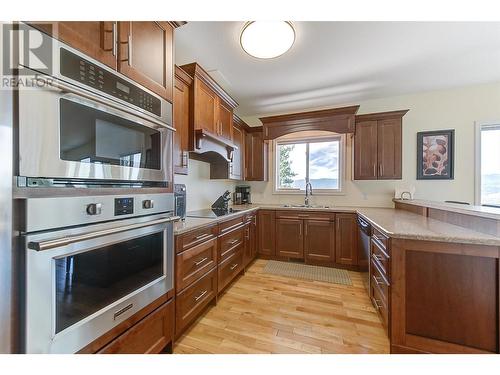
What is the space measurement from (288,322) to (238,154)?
2523 mm

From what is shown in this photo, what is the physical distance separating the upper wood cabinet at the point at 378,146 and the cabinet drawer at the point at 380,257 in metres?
1.53

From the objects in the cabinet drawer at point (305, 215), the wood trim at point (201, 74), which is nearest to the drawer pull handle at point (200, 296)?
the cabinet drawer at point (305, 215)

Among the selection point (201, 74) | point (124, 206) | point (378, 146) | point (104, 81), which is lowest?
point (124, 206)

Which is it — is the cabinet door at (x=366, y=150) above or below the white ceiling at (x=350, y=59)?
below

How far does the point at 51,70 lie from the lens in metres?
0.80

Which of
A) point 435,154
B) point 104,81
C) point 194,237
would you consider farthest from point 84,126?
point 435,154

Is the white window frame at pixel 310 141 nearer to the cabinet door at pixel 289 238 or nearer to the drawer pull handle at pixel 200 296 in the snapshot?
the cabinet door at pixel 289 238

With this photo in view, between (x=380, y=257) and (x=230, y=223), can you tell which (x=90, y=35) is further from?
(x=380, y=257)

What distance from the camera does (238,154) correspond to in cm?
359

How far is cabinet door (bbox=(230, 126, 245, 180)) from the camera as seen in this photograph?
134 inches

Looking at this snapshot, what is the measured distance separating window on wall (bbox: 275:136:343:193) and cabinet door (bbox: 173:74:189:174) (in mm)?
2411

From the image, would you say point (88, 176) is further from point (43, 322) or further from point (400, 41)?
point (400, 41)

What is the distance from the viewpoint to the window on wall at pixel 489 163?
3100 mm

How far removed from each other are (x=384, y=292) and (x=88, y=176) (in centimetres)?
217
